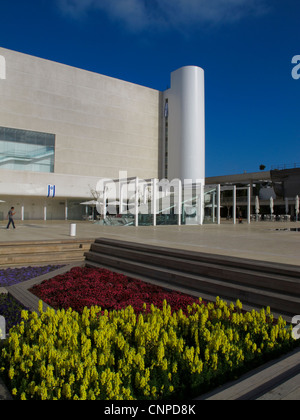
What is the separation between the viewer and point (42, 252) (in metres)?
10.5

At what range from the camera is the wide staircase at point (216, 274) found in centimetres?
552

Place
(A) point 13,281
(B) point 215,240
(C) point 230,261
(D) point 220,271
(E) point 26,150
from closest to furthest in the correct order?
(D) point 220,271, (C) point 230,261, (A) point 13,281, (B) point 215,240, (E) point 26,150

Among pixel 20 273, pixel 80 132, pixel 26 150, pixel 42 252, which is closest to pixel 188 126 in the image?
pixel 80 132

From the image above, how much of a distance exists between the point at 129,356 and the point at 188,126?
5072 cm

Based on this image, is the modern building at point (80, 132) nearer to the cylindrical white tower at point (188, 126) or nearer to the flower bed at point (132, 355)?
the cylindrical white tower at point (188, 126)

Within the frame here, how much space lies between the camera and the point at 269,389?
9.07 ft

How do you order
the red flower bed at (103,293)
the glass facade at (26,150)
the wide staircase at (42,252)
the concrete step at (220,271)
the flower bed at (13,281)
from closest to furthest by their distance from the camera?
Result: the flower bed at (13,281), the concrete step at (220,271), the red flower bed at (103,293), the wide staircase at (42,252), the glass facade at (26,150)

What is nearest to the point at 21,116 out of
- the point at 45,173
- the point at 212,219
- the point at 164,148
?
the point at 45,173

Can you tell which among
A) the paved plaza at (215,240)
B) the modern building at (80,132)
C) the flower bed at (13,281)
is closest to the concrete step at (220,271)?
the paved plaza at (215,240)

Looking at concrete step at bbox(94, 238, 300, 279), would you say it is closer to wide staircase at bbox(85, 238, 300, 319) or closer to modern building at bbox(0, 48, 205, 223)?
wide staircase at bbox(85, 238, 300, 319)

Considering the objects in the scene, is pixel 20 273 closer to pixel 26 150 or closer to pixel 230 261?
pixel 230 261

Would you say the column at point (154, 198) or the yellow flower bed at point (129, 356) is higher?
the column at point (154, 198)

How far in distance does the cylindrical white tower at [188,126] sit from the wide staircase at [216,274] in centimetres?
4315

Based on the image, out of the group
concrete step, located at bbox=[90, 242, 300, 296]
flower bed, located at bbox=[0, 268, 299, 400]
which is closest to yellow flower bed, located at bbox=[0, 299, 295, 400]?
flower bed, located at bbox=[0, 268, 299, 400]
